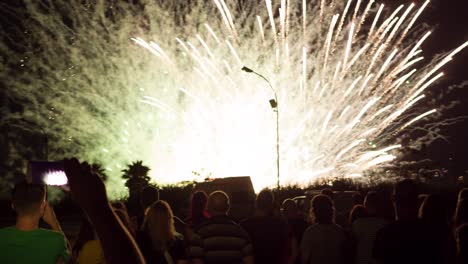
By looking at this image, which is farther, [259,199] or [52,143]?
[52,143]

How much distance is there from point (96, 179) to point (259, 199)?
5415 millimetres

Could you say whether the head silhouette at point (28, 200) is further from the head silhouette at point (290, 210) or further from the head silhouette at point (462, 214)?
the head silhouette at point (290, 210)

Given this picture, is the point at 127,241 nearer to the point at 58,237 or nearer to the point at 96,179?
the point at 96,179

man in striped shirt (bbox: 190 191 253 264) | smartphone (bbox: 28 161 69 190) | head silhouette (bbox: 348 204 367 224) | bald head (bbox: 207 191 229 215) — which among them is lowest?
man in striped shirt (bbox: 190 191 253 264)

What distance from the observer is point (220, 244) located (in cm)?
631

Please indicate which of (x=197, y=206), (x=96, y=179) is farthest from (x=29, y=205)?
(x=197, y=206)

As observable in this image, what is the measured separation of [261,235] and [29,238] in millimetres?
3350

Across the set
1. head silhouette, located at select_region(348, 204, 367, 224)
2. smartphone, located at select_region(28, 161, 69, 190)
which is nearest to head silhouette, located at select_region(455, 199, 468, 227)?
head silhouette, located at select_region(348, 204, 367, 224)

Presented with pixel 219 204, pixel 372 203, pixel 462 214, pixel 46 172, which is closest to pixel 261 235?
pixel 219 204

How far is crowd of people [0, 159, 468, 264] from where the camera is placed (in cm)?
422

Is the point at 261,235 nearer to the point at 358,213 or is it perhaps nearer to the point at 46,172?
the point at 358,213

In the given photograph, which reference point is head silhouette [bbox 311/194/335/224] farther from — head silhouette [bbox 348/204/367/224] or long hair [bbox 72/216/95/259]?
long hair [bbox 72/216/95/259]

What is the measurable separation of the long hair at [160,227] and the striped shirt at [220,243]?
395 mm

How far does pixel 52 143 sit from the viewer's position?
6109 centimetres
